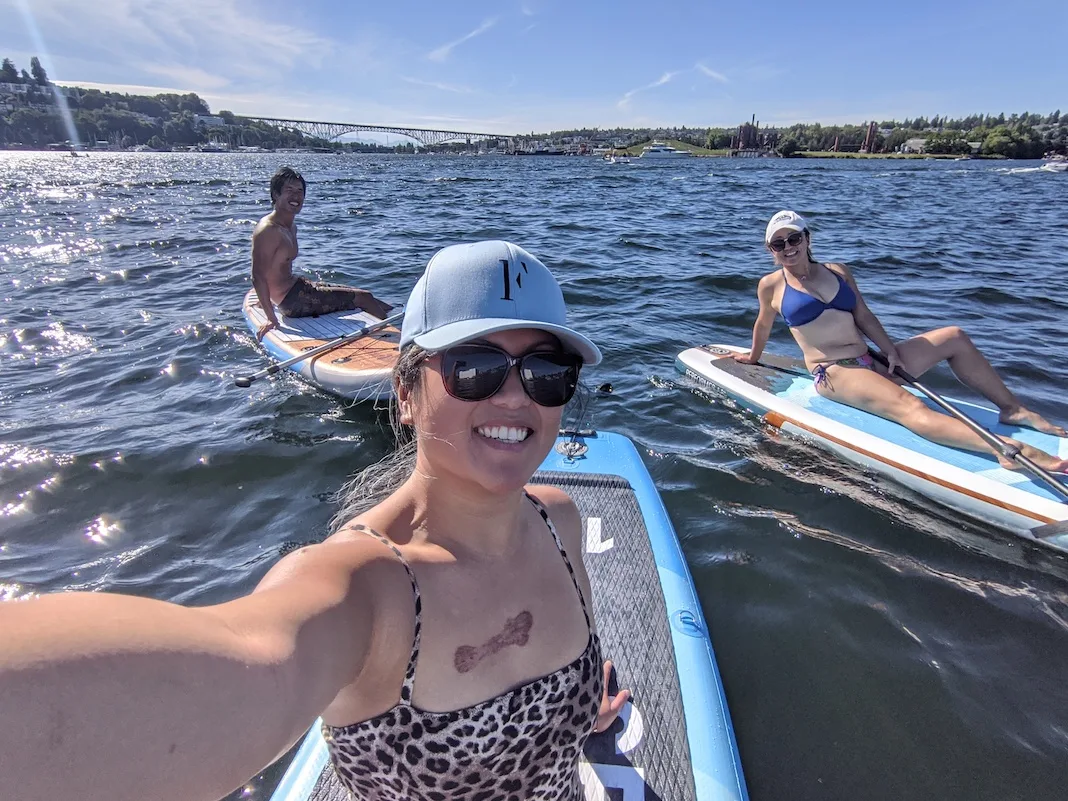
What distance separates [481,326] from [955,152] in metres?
104

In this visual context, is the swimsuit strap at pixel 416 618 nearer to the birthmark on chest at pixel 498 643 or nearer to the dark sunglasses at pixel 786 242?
the birthmark on chest at pixel 498 643

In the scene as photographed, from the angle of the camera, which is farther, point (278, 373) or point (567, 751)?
point (278, 373)

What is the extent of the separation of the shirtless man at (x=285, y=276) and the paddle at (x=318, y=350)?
102 centimetres

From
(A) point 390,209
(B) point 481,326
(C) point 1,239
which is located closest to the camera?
(B) point 481,326

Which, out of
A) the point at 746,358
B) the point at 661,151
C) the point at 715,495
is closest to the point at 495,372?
the point at 715,495

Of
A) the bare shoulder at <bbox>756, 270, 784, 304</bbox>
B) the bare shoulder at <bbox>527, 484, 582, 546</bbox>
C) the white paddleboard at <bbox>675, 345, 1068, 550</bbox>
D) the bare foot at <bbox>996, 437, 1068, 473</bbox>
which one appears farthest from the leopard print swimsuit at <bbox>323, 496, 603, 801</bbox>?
the bare shoulder at <bbox>756, 270, 784, 304</bbox>

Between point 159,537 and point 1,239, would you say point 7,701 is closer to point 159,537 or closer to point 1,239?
point 159,537

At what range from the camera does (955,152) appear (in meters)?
80.5

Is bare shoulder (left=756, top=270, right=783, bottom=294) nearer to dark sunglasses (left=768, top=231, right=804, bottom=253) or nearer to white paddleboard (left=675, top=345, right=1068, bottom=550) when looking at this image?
dark sunglasses (left=768, top=231, right=804, bottom=253)

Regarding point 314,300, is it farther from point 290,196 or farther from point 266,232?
point 290,196

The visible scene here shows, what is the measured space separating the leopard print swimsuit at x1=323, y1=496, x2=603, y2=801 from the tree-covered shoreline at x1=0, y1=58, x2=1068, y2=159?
98.1 m

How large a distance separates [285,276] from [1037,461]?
25.8 ft

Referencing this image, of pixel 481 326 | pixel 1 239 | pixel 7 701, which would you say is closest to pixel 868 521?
pixel 481 326

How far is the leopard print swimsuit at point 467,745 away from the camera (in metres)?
1.18
